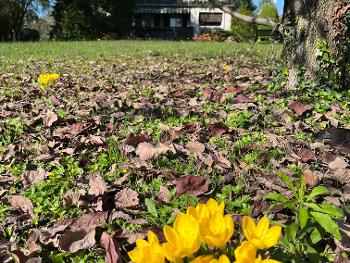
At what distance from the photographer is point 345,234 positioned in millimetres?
1918

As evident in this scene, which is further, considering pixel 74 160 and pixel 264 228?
pixel 74 160

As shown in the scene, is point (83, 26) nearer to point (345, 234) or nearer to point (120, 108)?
point (120, 108)

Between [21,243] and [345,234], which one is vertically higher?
[345,234]

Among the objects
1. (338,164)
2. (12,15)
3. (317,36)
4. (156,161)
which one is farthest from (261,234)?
(12,15)

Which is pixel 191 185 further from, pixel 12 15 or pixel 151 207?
pixel 12 15

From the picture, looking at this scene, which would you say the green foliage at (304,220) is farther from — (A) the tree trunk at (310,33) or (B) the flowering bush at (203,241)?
(A) the tree trunk at (310,33)

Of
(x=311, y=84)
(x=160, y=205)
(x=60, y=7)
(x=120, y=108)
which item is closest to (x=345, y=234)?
(x=160, y=205)

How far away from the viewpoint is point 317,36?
518 centimetres

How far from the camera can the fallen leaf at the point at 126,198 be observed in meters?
2.39

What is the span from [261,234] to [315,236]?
0.45m

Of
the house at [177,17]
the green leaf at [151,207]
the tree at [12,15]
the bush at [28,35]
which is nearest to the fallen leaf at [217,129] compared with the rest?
the green leaf at [151,207]

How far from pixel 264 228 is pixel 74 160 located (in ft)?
6.63

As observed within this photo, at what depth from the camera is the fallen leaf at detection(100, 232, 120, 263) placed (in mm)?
1888

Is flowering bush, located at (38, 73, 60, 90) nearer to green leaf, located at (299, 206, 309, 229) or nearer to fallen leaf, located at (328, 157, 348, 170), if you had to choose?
fallen leaf, located at (328, 157, 348, 170)
